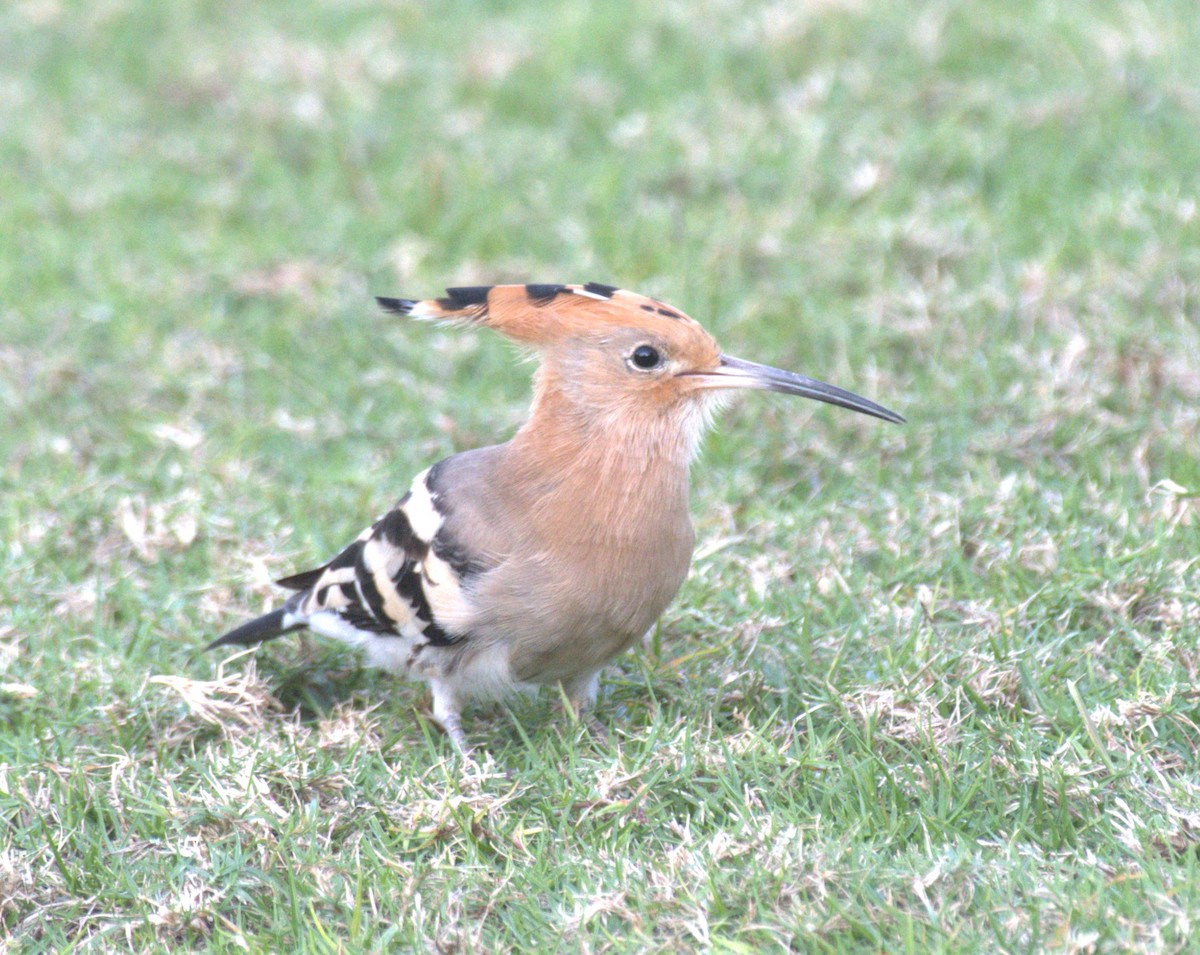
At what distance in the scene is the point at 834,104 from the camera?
569cm

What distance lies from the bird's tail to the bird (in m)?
0.17

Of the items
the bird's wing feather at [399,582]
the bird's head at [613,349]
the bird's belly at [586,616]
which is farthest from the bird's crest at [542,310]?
the bird's belly at [586,616]

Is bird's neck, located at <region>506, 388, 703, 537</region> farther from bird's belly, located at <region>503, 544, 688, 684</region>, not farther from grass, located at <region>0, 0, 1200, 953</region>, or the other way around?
grass, located at <region>0, 0, 1200, 953</region>

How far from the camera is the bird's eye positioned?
3133 mm

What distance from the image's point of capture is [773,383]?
320 cm

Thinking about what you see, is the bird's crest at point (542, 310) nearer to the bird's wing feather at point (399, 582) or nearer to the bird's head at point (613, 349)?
the bird's head at point (613, 349)

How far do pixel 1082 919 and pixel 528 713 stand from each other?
1315mm

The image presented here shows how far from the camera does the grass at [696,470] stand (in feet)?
8.80

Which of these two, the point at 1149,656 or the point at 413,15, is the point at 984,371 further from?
the point at 413,15

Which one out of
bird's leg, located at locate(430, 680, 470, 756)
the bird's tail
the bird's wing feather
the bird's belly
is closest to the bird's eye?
the bird's belly

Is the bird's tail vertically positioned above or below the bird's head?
below

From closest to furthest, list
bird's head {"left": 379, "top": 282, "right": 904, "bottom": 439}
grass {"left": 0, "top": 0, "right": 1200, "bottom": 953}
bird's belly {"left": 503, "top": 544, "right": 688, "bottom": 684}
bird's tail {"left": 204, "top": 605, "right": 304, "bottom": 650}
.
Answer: grass {"left": 0, "top": 0, "right": 1200, "bottom": 953} → bird's belly {"left": 503, "top": 544, "right": 688, "bottom": 684} → bird's head {"left": 379, "top": 282, "right": 904, "bottom": 439} → bird's tail {"left": 204, "top": 605, "right": 304, "bottom": 650}

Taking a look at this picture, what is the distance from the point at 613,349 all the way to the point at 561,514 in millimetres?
339

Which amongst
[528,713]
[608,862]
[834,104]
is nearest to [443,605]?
[528,713]
